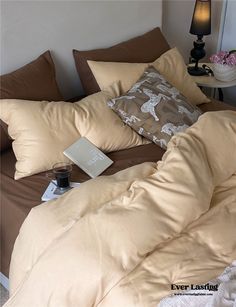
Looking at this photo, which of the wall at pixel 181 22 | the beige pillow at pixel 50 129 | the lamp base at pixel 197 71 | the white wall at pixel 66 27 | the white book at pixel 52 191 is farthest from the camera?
the wall at pixel 181 22

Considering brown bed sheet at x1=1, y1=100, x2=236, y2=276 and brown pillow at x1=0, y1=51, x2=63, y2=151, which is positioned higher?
brown pillow at x1=0, y1=51, x2=63, y2=151

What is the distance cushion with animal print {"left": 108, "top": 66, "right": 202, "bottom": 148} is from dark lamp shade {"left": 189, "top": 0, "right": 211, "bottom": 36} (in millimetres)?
947

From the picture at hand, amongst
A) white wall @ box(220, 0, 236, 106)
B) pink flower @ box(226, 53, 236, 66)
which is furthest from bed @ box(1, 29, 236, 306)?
white wall @ box(220, 0, 236, 106)

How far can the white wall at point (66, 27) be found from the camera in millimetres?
1796

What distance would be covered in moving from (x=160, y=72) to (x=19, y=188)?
1.05 metres

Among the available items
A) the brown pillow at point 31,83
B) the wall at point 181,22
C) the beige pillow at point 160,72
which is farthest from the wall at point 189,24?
the brown pillow at point 31,83

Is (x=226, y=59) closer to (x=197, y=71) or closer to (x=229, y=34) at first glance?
(x=197, y=71)

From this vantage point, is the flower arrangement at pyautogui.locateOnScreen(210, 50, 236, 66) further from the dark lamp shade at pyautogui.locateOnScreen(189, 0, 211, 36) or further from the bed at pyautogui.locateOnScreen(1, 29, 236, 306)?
the bed at pyautogui.locateOnScreen(1, 29, 236, 306)

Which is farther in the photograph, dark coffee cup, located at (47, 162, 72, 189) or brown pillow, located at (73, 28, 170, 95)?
brown pillow, located at (73, 28, 170, 95)

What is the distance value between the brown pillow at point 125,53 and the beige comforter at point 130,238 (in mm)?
814

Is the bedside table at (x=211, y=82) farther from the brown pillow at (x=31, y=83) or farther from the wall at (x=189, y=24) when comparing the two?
the brown pillow at (x=31, y=83)

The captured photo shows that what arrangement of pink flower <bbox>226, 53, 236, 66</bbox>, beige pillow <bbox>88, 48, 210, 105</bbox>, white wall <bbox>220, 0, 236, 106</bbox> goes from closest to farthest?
beige pillow <bbox>88, 48, 210, 105</bbox> < pink flower <bbox>226, 53, 236, 66</bbox> < white wall <bbox>220, 0, 236, 106</bbox>

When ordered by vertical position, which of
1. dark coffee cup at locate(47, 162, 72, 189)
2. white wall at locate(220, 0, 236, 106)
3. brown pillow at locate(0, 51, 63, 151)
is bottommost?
white wall at locate(220, 0, 236, 106)

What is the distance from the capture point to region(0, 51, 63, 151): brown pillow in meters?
1.72
